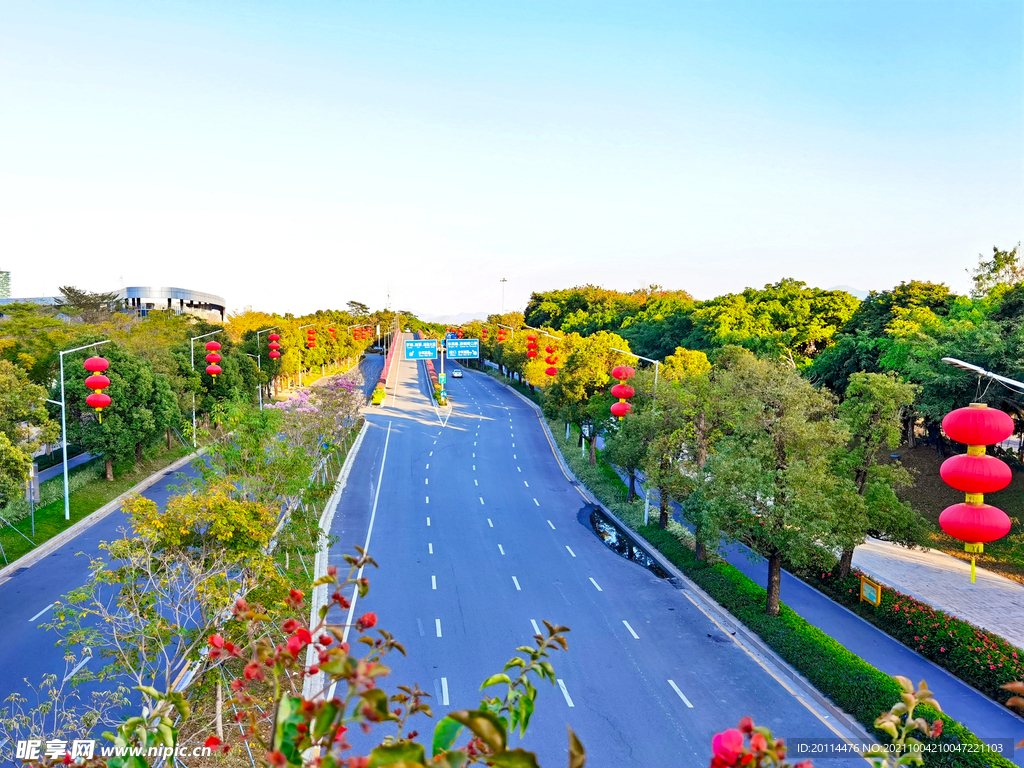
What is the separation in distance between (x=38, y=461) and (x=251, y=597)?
3135 centimetres

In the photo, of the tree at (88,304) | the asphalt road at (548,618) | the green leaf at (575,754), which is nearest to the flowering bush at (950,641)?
the asphalt road at (548,618)

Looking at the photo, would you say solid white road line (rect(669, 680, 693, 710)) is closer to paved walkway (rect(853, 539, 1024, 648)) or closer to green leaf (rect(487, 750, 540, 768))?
paved walkway (rect(853, 539, 1024, 648))

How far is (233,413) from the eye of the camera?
22.7m

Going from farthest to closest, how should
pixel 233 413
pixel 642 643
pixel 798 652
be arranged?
pixel 233 413 → pixel 642 643 → pixel 798 652

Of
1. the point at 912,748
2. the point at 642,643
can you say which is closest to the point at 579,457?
the point at 642,643

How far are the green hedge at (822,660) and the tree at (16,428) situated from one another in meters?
22.5

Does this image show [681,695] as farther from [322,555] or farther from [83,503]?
[83,503]

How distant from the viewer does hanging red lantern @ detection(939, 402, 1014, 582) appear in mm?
8219

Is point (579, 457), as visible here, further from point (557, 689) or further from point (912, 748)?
point (912, 748)

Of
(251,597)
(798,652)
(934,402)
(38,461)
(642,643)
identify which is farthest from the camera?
(38,461)

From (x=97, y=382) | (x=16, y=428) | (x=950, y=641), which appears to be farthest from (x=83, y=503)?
(x=950, y=641)

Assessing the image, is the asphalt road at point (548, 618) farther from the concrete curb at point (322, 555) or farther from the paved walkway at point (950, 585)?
the paved walkway at point (950, 585)

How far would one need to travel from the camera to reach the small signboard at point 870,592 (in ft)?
65.3

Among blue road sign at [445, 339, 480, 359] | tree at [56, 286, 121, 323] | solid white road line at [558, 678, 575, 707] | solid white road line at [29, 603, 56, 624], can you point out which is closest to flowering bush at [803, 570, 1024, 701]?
solid white road line at [558, 678, 575, 707]
